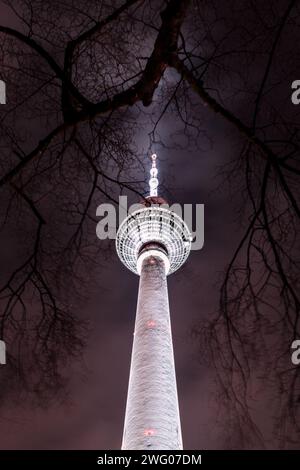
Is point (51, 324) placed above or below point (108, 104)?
below

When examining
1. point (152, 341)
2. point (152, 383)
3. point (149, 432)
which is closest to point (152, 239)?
point (152, 341)

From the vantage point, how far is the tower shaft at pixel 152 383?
28.5 m

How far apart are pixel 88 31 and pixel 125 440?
26.3 meters

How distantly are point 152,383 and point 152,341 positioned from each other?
2.95 meters

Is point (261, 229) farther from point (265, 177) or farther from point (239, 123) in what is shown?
point (239, 123)

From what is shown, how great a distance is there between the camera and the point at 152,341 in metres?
33.2

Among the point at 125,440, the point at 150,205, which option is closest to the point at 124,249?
the point at 125,440

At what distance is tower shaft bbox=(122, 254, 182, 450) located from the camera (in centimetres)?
2850

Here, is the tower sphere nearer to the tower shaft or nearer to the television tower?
the television tower

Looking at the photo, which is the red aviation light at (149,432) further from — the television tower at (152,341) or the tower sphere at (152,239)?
the tower sphere at (152,239)

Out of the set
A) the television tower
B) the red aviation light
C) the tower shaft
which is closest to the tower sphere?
the television tower

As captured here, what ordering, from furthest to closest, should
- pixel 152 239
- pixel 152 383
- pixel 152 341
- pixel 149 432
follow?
pixel 152 239, pixel 152 341, pixel 152 383, pixel 149 432

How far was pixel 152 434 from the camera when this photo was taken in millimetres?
28188

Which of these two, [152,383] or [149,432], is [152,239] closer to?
[152,383]
